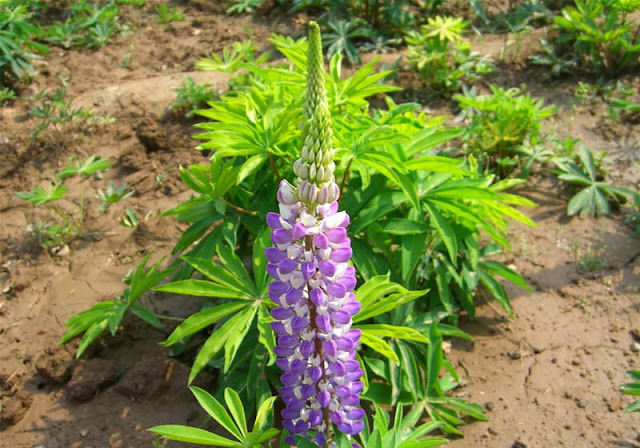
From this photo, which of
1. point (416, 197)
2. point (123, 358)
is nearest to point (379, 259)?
point (416, 197)

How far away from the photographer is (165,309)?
3.48 meters

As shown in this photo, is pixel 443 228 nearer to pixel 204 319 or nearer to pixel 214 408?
pixel 204 319

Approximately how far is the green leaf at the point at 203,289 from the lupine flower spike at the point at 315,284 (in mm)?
441

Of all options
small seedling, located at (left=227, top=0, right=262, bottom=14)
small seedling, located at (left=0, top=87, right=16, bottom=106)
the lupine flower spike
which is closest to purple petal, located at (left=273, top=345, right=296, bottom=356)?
the lupine flower spike

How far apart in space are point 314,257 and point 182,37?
15.4ft

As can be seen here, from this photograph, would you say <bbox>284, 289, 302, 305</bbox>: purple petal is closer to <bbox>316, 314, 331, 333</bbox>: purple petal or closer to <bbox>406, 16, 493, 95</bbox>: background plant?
<bbox>316, 314, 331, 333</bbox>: purple petal

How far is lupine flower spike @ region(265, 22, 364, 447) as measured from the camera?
1.76 m

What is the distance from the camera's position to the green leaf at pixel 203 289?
2439mm

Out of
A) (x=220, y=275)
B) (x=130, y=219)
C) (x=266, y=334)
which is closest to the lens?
(x=266, y=334)

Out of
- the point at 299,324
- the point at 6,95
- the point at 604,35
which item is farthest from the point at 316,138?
the point at 6,95

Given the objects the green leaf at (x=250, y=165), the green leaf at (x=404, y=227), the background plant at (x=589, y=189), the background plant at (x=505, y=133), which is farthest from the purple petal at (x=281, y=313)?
the background plant at (x=589, y=189)

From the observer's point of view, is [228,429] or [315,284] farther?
[228,429]

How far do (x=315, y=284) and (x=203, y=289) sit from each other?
732 millimetres

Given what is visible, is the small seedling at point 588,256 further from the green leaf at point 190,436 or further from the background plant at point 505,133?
the green leaf at point 190,436
